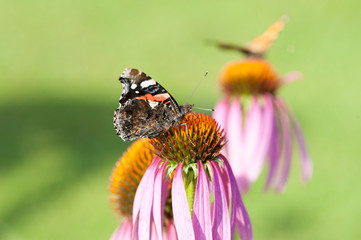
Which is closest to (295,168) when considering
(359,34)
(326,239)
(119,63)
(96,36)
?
(326,239)

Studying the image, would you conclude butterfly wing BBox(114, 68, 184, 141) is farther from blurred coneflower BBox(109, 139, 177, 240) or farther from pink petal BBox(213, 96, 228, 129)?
pink petal BBox(213, 96, 228, 129)

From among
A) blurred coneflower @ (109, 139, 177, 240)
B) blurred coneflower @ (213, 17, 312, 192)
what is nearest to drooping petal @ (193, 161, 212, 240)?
blurred coneflower @ (109, 139, 177, 240)

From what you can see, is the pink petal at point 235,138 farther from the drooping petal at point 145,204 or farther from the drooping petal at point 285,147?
the drooping petal at point 145,204

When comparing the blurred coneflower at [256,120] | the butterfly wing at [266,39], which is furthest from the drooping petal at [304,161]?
the butterfly wing at [266,39]

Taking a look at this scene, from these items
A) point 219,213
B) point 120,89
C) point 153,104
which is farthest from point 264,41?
point 120,89

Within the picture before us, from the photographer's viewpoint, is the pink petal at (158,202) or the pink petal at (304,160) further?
the pink petal at (304,160)

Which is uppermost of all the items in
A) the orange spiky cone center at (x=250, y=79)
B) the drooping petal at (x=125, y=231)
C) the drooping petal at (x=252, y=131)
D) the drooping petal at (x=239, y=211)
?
the orange spiky cone center at (x=250, y=79)
